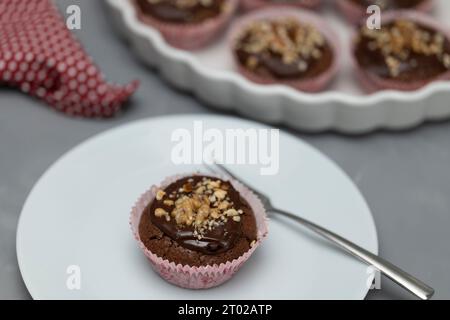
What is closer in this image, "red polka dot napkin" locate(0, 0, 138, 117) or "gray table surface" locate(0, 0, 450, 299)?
"gray table surface" locate(0, 0, 450, 299)

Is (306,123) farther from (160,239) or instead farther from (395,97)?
(160,239)

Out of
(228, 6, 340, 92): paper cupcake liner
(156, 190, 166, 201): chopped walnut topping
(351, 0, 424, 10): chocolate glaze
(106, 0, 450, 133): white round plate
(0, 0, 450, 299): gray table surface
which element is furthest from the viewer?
(351, 0, 424, 10): chocolate glaze

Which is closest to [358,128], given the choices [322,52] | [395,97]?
[395,97]

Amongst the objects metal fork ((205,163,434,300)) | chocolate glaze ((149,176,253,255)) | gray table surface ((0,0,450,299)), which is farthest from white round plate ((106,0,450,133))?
chocolate glaze ((149,176,253,255))

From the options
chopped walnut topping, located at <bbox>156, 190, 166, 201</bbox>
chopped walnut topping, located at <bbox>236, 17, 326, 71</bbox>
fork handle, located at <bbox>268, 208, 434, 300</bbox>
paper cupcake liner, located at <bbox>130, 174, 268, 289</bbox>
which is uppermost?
chopped walnut topping, located at <bbox>236, 17, 326, 71</bbox>

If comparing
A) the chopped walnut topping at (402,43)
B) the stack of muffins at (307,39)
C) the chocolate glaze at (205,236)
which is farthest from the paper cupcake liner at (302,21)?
the chocolate glaze at (205,236)

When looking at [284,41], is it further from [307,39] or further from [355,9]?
[355,9]

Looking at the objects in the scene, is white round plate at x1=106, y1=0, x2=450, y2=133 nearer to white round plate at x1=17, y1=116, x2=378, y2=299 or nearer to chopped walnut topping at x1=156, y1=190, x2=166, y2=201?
white round plate at x1=17, y1=116, x2=378, y2=299

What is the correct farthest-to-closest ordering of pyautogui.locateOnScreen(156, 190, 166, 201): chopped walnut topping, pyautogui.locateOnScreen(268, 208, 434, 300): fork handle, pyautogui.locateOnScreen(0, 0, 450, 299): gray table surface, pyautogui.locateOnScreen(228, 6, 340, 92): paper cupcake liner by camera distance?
pyautogui.locateOnScreen(228, 6, 340, 92): paper cupcake liner → pyautogui.locateOnScreen(0, 0, 450, 299): gray table surface → pyautogui.locateOnScreen(156, 190, 166, 201): chopped walnut topping → pyautogui.locateOnScreen(268, 208, 434, 300): fork handle
